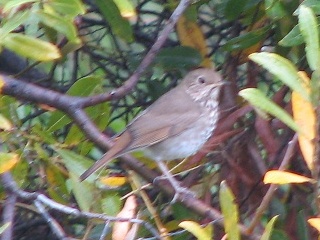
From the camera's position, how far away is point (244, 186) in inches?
94.6

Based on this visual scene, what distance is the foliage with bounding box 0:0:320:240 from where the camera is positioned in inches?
69.9

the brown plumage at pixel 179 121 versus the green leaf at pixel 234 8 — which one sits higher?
the green leaf at pixel 234 8

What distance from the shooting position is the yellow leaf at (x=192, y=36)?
2.63 meters

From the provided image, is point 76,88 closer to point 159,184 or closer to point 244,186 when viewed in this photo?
point 159,184

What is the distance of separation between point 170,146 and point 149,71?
0.45 metres

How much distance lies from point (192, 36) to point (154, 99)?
34 cm

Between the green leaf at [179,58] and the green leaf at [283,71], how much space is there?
870mm

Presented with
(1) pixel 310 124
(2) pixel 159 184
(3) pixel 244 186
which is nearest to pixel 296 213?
(3) pixel 244 186

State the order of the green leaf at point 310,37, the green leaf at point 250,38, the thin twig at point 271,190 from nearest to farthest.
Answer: the green leaf at point 310,37 < the thin twig at point 271,190 < the green leaf at point 250,38

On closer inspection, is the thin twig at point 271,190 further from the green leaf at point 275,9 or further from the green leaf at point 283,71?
the green leaf at point 275,9

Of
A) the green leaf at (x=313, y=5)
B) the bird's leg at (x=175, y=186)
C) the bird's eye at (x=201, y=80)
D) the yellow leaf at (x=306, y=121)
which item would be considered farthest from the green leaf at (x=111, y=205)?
the bird's eye at (x=201, y=80)

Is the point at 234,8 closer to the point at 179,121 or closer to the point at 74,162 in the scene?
the point at 74,162

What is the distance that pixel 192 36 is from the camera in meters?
2.67

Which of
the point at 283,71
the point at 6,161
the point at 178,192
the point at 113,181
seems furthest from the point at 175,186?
the point at 283,71
